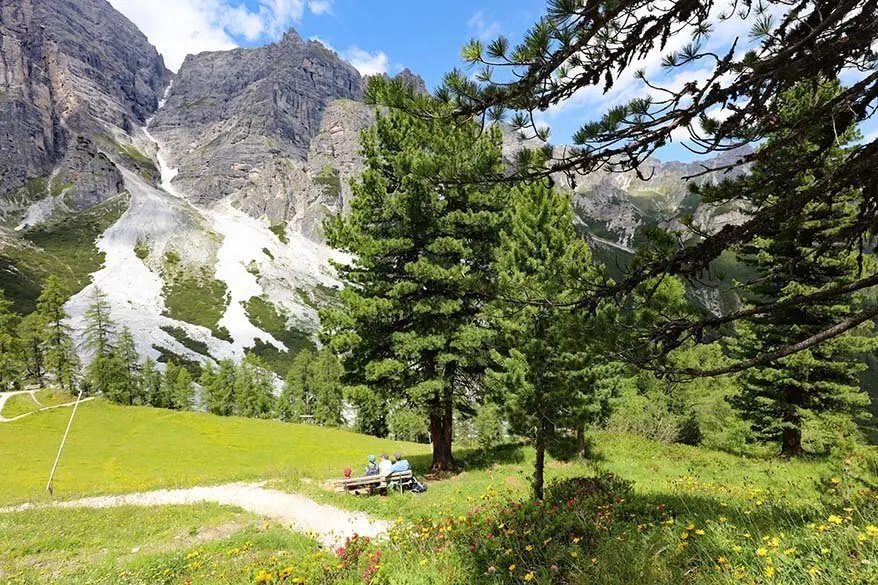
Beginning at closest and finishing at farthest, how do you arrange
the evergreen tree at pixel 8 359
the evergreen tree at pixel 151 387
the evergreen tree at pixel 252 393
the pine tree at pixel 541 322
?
the pine tree at pixel 541 322 → the evergreen tree at pixel 8 359 → the evergreen tree at pixel 151 387 → the evergreen tree at pixel 252 393

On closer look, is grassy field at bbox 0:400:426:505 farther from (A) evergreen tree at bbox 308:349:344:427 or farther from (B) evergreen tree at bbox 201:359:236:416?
(A) evergreen tree at bbox 308:349:344:427

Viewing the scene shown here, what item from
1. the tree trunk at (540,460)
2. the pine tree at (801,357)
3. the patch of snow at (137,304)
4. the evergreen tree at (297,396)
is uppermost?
the patch of snow at (137,304)

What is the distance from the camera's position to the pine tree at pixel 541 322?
5.48 meters

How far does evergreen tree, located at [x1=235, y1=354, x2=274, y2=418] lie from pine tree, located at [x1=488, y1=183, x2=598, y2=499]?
7157cm

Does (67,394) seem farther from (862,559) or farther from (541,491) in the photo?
(862,559)

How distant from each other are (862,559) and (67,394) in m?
Answer: 65.2

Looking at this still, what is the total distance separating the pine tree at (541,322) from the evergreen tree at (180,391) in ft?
260

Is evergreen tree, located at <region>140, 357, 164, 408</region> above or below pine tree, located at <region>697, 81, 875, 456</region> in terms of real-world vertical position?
below

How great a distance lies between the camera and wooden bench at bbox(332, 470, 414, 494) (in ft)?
47.2

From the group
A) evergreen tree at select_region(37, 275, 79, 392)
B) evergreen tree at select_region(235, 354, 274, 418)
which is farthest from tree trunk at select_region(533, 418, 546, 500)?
evergreen tree at select_region(235, 354, 274, 418)

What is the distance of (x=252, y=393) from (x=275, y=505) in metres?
67.4

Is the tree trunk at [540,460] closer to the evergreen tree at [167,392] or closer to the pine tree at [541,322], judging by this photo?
the pine tree at [541,322]

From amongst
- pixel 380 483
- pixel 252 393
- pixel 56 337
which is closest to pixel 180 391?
pixel 252 393

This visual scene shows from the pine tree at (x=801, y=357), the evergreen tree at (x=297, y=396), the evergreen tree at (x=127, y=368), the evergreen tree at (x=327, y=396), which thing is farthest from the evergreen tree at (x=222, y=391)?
the pine tree at (x=801, y=357)
